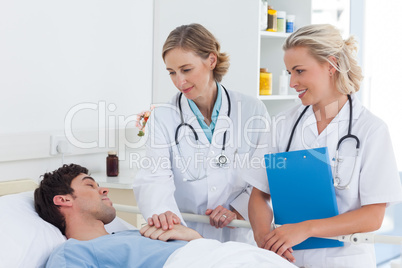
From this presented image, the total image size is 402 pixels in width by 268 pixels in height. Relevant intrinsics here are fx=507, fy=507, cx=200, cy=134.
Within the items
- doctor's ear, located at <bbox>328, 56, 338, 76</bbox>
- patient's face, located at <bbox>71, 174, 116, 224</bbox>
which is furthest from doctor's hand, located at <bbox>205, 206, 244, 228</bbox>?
doctor's ear, located at <bbox>328, 56, 338, 76</bbox>

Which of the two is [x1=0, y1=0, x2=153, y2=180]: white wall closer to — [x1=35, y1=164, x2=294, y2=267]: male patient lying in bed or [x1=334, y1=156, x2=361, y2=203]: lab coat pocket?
[x1=35, y1=164, x2=294, y2=267]: male patient lying in bed

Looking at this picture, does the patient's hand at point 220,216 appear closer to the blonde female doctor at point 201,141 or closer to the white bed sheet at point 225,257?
the blonde female doctor at point 201,141

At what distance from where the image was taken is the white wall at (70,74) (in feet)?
6.84

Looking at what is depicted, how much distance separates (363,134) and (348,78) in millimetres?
188

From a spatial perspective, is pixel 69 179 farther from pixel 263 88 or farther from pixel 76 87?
pixel 263 88

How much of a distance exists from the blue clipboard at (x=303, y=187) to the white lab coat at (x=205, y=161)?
8.0 inches

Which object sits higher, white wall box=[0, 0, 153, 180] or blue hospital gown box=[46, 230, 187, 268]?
white wall box=[0, 0, 153, 180]

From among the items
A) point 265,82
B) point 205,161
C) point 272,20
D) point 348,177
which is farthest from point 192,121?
point 272,20

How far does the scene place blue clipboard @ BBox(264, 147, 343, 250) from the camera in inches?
60.4

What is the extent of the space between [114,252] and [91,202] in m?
0.29

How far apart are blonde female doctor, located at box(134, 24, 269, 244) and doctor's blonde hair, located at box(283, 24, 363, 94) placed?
344mm

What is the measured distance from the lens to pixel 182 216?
5.94 feet

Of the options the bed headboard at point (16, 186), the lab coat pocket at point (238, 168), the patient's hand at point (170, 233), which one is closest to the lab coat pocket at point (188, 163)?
the lab coat pocket at point (238, 168)

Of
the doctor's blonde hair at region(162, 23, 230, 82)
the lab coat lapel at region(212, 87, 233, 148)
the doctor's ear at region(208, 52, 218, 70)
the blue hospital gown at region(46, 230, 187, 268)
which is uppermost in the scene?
the doctor's blonde hair at region(162, 23, 230, 82)
